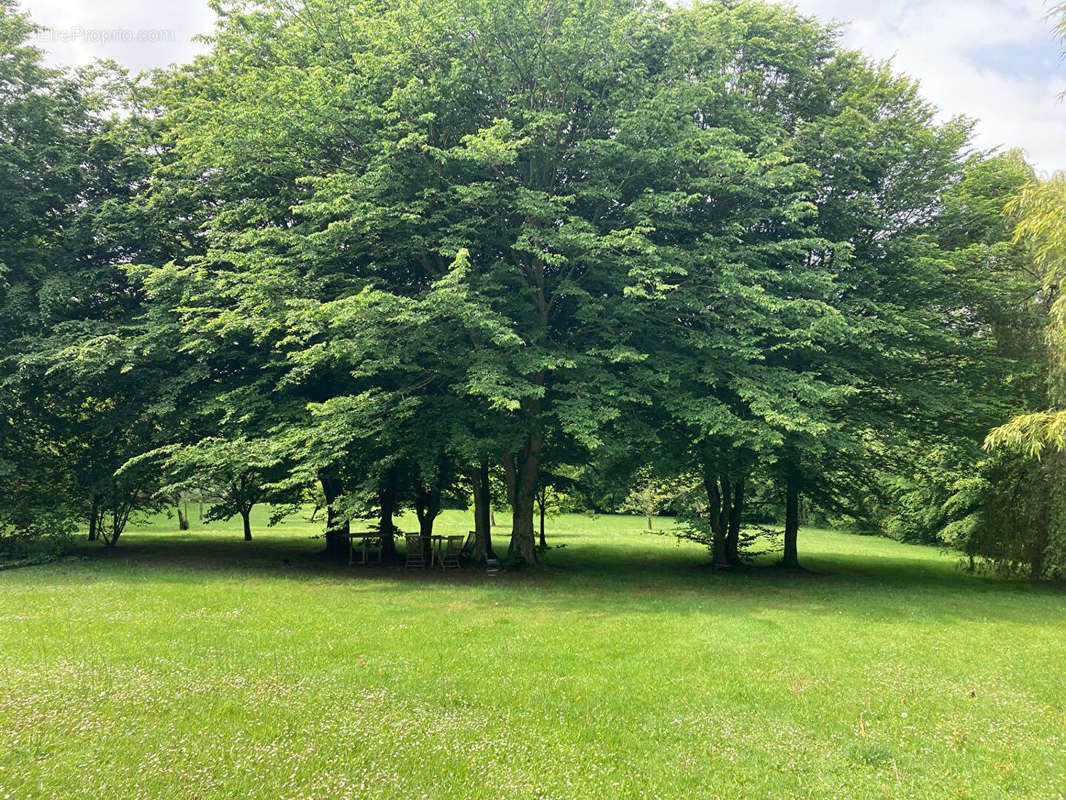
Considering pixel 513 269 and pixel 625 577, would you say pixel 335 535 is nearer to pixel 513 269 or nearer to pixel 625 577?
pixel 625 577

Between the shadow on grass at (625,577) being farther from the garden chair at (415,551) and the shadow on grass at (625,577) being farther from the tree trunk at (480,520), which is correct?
the tree trunk at (480,520)

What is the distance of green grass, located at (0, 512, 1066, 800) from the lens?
486 cm

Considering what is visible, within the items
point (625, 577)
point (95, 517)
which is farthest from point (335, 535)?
point (625, 577)

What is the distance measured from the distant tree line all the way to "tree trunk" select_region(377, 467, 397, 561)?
0.70 feet

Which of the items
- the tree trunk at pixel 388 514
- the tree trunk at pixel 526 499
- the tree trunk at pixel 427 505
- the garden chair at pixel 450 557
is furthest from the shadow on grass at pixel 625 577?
the tree trunk at pixel 427 505

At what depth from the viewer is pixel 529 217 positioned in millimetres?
15789

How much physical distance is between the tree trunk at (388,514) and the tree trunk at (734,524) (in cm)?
1152

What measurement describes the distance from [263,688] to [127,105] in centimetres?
2272

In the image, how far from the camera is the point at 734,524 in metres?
21.5

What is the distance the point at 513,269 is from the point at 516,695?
37.5 ft

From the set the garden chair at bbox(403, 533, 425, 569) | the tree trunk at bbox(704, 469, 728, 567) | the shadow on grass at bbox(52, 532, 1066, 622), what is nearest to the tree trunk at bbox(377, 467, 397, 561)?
the shadow on grass at bbox(52, 532, 1066, 622)

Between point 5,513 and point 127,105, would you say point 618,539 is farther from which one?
point 127,105

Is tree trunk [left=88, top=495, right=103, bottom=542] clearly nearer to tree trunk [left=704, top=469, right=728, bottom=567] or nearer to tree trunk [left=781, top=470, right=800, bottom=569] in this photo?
tree trunk [left=704, top=469, right=728, bottom=567]

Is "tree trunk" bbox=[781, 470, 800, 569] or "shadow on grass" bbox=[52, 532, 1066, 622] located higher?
"tree trunk" bbox=[781, 470, 800, 569]
